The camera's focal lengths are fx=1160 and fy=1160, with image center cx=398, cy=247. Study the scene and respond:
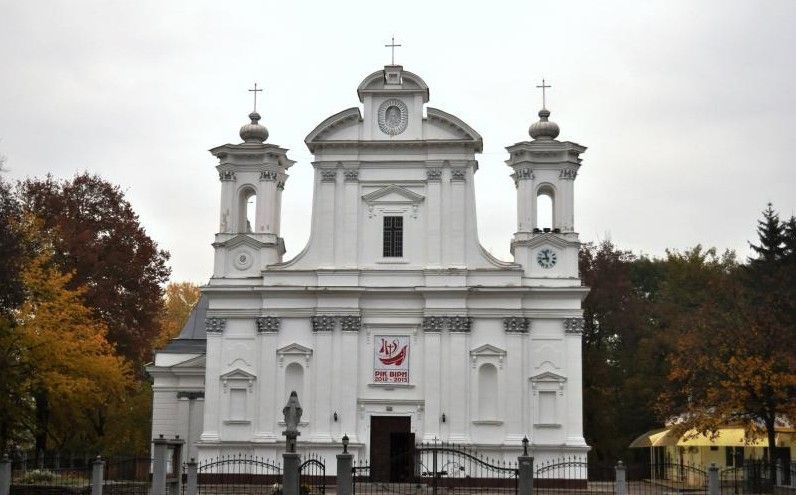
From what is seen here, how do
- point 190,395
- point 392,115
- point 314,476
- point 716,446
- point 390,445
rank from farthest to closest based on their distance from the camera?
1. point 716,446
2. point 190,395
3. point 392,115
4. point 390,445
5. point 314,476

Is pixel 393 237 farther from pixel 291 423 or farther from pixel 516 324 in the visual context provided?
pixel 291 423

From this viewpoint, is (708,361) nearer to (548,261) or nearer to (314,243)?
(548,261)

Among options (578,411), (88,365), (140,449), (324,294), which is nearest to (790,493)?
(578,411)

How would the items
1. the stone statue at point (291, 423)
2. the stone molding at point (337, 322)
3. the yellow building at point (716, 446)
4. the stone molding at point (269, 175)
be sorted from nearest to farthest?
1. the stone statue at point (291, 423)
2. the yellow building at point (716, 446)
3. the stone molding at point (337, 322)
4. the stone molding at point (269, 175)

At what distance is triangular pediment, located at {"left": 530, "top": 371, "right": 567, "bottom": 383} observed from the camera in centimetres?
3984

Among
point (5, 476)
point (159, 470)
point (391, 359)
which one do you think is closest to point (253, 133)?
point (391, 359)

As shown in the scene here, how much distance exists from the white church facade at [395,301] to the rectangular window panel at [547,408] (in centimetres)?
5

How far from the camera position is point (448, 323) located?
40.3 m

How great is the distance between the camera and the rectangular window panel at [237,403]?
133ft

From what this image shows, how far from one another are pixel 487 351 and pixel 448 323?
65.4 inches

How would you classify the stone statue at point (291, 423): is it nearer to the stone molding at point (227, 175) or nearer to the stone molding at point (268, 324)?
the stone molding at point (268, 324)

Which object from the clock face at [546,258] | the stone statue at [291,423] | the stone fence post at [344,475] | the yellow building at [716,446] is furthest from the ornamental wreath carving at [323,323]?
the stone fence post at [344,475]

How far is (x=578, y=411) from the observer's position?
39625 millimetres

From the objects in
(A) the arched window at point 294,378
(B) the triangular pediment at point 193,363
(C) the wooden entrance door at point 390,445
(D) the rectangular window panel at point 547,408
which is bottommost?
(C) the wooden entrance door at point 390,445
